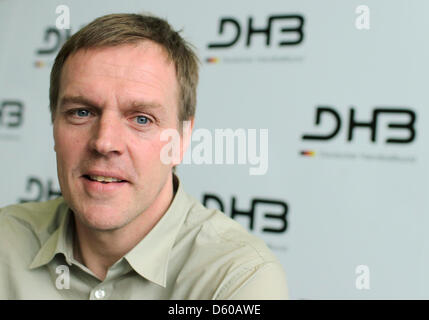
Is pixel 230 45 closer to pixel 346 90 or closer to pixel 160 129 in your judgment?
pixel 346 90

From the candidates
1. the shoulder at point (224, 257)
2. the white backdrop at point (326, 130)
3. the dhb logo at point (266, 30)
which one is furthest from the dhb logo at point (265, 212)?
the shoulder at point (224, 257)

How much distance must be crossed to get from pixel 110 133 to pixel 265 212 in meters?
1.11

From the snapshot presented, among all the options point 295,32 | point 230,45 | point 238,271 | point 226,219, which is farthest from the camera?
point 230,45

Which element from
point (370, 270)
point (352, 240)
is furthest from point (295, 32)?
point (370, 270)

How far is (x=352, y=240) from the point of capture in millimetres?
1773

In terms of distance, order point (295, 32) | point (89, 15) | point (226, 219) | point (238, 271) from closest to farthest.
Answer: point (238, 271) → point (226, 219) → point (295, 32) → point (89, 15)

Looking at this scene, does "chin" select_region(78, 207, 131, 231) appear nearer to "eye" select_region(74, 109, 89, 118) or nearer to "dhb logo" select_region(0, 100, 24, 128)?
"eye" select_region(74, 109, 89, 118)

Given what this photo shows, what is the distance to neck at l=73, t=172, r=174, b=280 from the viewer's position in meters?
1.06

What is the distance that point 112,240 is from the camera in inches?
41.5

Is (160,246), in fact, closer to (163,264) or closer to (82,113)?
(163,264)

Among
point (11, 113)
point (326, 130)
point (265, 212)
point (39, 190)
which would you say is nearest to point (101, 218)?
point (265, 212)

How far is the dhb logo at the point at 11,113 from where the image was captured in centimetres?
255

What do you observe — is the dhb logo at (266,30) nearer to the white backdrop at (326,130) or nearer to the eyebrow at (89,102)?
the white backdrop at (326,130)

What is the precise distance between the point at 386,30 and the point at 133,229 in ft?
4.43
